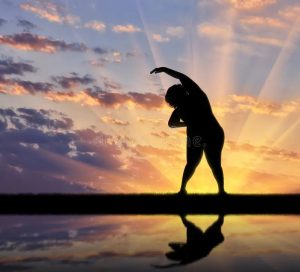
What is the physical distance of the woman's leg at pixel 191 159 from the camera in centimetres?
A: 974

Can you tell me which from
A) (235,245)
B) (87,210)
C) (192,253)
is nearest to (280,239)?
(235,245)

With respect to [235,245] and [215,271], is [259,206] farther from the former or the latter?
[215,271]

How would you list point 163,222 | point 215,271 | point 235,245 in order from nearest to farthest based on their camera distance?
point 215,271, point 235,245, point 163,222

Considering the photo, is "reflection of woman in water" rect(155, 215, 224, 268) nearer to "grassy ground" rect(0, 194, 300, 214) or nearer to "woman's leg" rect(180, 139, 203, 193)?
"grassy ground" rect(0, 194, 300, 214)

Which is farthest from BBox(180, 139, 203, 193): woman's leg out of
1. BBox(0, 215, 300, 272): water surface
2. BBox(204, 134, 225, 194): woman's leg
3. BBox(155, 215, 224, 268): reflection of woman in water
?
BBox(155, 215, 224, 268): reflection of woman in water

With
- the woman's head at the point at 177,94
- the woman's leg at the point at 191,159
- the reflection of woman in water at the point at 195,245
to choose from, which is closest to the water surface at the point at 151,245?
the reflection of woman in water at the point at 195,245

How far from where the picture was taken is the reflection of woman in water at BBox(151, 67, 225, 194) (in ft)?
31.7

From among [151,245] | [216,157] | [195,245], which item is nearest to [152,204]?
[216,157]

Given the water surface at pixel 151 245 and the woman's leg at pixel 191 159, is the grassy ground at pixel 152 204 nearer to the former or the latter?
the woman's leg at pixel 191 159

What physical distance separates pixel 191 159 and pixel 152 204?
1.24 meters

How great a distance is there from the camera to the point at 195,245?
4.46 m

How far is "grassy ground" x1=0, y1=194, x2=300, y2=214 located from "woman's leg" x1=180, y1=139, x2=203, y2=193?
390mm

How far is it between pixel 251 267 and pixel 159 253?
2.76 feet

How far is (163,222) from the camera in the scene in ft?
22.2
